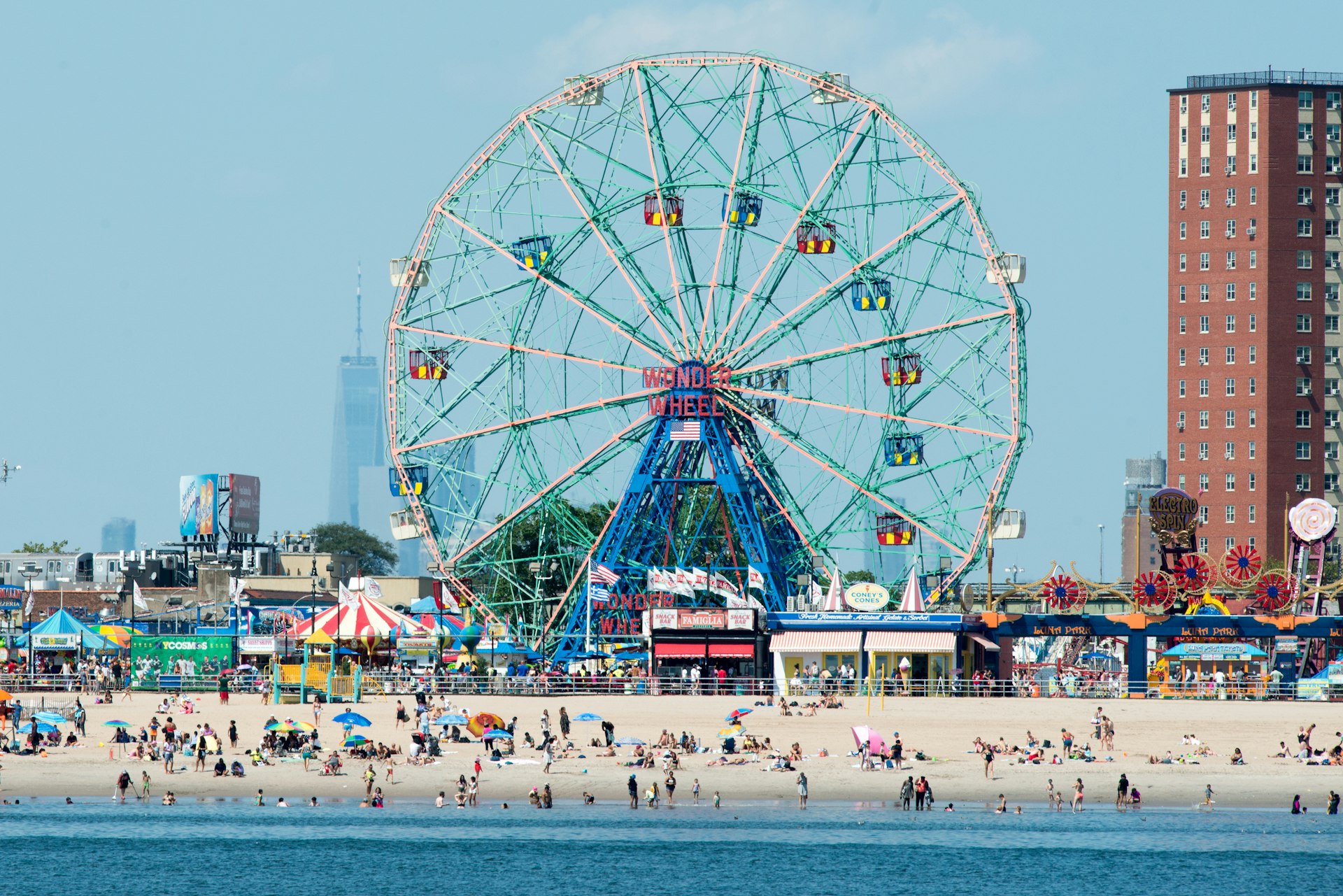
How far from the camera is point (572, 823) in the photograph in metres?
66.0

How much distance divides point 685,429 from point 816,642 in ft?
34.2

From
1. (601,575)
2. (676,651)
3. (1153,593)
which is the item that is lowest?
(676,651)

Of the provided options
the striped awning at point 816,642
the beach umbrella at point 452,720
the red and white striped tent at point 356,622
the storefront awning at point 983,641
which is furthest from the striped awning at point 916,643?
the beach umbrella at point 452,720

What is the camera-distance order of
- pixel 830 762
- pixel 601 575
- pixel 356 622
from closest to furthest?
1. pixel 830 762
2. pixel 356 622
3. pixel 601 575

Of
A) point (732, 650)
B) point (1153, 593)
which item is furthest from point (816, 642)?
point (1153, 593)

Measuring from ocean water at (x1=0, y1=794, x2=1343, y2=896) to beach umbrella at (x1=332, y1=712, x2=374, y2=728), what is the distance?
10.3 feet

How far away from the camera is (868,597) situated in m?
89.3

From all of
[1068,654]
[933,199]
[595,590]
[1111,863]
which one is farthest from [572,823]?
[1068,654]

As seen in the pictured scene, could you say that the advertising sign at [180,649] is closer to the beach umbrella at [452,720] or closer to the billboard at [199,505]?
the beach umbrella at [452,720]

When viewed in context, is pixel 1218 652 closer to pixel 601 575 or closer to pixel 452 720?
pixel 601 575

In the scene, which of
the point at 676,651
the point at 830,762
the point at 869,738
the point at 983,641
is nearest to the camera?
the point at 869,738

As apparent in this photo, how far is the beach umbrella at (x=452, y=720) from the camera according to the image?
72.9m

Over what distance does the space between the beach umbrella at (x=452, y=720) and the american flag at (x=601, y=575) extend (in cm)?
1835

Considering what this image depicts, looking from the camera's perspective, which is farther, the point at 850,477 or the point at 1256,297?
the point at 1256,297
